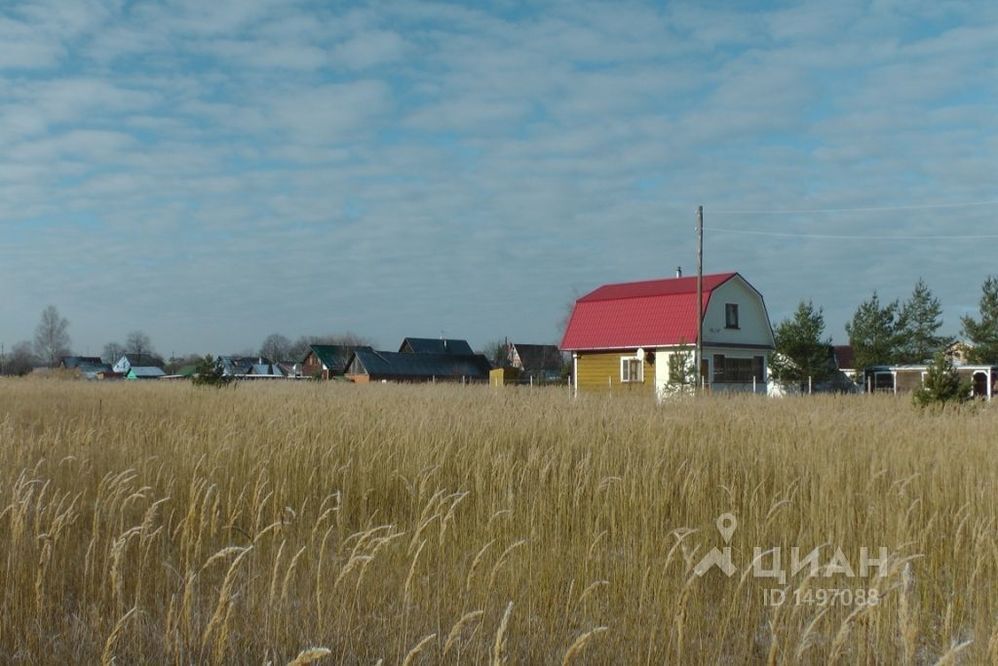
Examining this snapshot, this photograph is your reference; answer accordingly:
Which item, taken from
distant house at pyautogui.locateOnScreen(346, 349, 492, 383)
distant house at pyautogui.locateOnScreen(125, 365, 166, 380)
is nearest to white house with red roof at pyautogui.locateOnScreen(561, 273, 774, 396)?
distant house at pyautogui.locateOnScreen(346, 349, 492, 383)

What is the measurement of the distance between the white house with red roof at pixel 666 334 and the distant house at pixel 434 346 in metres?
41.5

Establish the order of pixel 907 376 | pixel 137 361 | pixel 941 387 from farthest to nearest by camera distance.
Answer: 1. pixel 137 361
2. pixel 907 376
3. pixel 941 387

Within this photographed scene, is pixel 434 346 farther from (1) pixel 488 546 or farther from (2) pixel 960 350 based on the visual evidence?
(1) pixel 488 546

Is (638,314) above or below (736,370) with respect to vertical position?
above

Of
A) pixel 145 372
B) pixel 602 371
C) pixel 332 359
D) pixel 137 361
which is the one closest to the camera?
pixel 602 371

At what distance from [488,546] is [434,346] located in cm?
7947

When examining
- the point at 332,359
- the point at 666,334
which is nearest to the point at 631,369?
the point at 666,334

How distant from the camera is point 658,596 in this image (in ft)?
11.4

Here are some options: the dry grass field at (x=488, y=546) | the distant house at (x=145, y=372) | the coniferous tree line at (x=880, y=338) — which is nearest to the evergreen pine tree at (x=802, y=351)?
the coniferous tree line at (x=880, y=338)

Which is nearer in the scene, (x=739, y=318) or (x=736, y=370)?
(x=736, y=370)

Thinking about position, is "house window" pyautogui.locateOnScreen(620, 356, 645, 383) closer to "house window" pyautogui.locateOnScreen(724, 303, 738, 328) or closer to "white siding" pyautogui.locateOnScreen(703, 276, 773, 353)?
"white siding" pyautogui.locateOnScreen(703, 276, 773, 353)

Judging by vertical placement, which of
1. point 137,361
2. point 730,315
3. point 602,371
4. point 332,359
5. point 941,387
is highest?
point 730,315

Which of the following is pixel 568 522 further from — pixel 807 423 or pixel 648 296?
pixel 648 296

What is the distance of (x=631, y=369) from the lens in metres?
35.7
